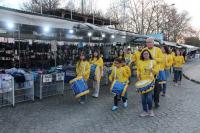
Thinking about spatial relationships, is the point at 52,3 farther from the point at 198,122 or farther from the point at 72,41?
the point at 198,122

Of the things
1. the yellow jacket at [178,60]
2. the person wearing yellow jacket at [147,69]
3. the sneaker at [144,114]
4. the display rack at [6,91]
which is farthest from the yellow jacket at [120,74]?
the yellow jacket at [178,60]

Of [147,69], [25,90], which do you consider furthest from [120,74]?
[25,90]

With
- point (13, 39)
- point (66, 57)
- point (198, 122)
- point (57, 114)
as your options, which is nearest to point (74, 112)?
point (57, 114)

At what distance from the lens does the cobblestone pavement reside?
6203 mm

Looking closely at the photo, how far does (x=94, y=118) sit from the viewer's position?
7.10 meters

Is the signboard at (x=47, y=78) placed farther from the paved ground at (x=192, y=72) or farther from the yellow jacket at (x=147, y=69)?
the paved ground at (x=192, y=72)

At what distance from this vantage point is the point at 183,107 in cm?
852

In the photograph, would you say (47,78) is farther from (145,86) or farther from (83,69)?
(145,86)

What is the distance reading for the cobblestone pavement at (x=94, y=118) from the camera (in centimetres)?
620

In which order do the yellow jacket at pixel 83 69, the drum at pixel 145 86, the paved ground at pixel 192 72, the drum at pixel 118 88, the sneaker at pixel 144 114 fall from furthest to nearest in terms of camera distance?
the paved ground at pixel 192 72
the yellow jacket at pixel 83 69
the drum at pixel 118 88
the sneaker at pixel 144 114
the drum at pixel 145 86

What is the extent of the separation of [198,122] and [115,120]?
2072 millimetres

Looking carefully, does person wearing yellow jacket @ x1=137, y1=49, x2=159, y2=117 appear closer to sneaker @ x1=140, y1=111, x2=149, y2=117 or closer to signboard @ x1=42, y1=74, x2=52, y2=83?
sneaker @ x1=140, y1=111, x2=149, y2=117

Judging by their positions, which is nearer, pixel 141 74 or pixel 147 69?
pixel 147 69

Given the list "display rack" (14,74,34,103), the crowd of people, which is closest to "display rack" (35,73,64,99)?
"display rack" (14,74,34,103)
